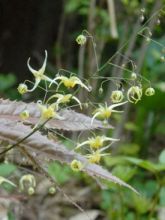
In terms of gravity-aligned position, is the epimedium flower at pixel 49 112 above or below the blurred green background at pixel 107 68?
above

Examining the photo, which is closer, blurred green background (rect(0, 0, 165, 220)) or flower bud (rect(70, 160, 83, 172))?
flower bud (rect(70, 160, 83, 172))

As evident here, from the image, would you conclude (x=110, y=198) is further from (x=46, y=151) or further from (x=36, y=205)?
(x=46, y=151)

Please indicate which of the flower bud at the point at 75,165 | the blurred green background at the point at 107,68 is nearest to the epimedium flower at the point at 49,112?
the flower bud at the point at 75,165

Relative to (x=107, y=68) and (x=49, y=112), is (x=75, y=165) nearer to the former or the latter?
(x=49, y=112)

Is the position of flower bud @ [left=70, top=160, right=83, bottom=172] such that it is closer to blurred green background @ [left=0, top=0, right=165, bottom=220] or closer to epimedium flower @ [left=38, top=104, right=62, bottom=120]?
epimedium flower @ [left=38, top=104, right=62, bottom=120]

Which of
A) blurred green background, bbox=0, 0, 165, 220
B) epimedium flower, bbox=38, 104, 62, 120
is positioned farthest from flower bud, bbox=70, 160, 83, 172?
blurred green background, bbox=0, 0, 165, 220

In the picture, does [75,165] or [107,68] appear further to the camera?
[107,68]

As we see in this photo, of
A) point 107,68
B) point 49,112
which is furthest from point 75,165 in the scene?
point 107,68

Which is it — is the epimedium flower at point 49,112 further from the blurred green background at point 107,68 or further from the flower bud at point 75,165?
the blurred green background at point 107,68

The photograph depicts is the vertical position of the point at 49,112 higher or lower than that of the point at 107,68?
higher

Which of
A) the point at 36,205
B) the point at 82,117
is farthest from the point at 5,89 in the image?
the point at 82,117

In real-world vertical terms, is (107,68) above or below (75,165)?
below
